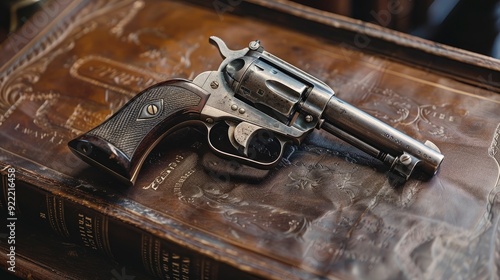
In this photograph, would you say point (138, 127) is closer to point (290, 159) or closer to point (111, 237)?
point (111, 237)

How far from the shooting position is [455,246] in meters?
1.16

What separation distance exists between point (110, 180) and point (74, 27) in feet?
2.35

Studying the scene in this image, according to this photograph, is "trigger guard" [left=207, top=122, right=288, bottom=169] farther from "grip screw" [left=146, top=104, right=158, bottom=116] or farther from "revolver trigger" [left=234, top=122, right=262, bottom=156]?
"grip screw" [left=146, top=104, right=158, bottom=116]

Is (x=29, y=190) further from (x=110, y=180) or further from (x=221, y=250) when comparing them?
(x=221, y=250)

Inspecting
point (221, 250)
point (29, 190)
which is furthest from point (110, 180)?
point (221, 250)

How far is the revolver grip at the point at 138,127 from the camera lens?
1.26 m

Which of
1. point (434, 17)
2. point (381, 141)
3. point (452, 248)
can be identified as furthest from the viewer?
point (434, 17)

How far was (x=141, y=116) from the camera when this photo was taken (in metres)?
1.30

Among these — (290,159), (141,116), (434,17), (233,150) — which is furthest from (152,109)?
(434,17)

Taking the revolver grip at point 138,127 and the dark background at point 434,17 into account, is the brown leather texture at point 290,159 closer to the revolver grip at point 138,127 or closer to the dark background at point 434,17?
the revolver grip at point 138,127

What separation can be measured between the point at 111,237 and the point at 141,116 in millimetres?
286

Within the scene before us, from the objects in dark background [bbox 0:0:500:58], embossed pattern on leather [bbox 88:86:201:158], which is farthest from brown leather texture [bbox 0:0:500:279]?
dark background [bbox 0:0:500:58]

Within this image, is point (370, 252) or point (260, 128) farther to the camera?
point (260, 128)

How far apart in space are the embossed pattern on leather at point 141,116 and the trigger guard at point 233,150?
10cm
